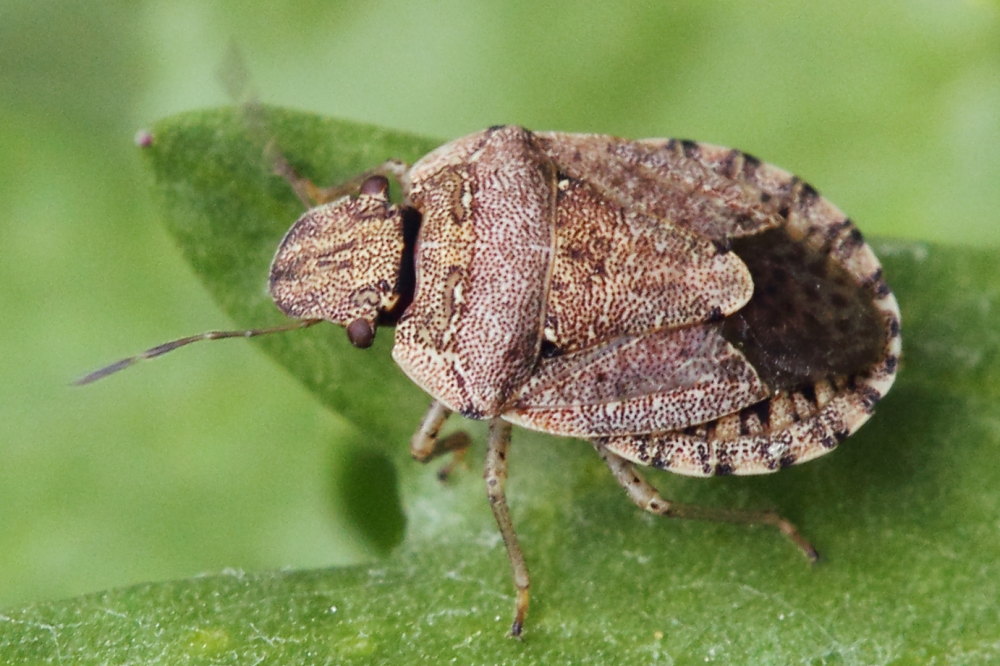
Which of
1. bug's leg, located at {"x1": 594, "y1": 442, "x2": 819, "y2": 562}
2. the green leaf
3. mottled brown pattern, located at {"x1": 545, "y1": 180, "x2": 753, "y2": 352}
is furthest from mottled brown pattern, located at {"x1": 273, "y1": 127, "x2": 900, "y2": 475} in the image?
the green leaf

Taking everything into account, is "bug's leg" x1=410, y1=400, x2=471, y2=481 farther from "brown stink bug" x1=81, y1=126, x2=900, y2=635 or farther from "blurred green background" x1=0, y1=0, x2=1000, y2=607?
"blurred green background" x1=0, y1=0, x2=1000, y2=607

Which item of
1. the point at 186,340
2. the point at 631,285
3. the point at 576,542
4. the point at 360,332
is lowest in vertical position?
the point at 576,542

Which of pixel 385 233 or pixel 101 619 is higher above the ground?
pixel 385 233

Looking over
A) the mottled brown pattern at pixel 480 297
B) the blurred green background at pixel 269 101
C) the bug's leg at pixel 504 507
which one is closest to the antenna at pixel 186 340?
the mottled brown pattern at pixel 480 297

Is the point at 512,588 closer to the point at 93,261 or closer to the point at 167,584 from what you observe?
the point at 167,584

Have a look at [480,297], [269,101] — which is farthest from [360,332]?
[269,101]

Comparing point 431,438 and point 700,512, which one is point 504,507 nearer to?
point 431,438

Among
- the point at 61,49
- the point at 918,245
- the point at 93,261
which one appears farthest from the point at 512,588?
the point at 61,49

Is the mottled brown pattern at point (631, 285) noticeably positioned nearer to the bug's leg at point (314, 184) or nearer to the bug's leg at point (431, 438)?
the bug's leg at point (431, 438)
